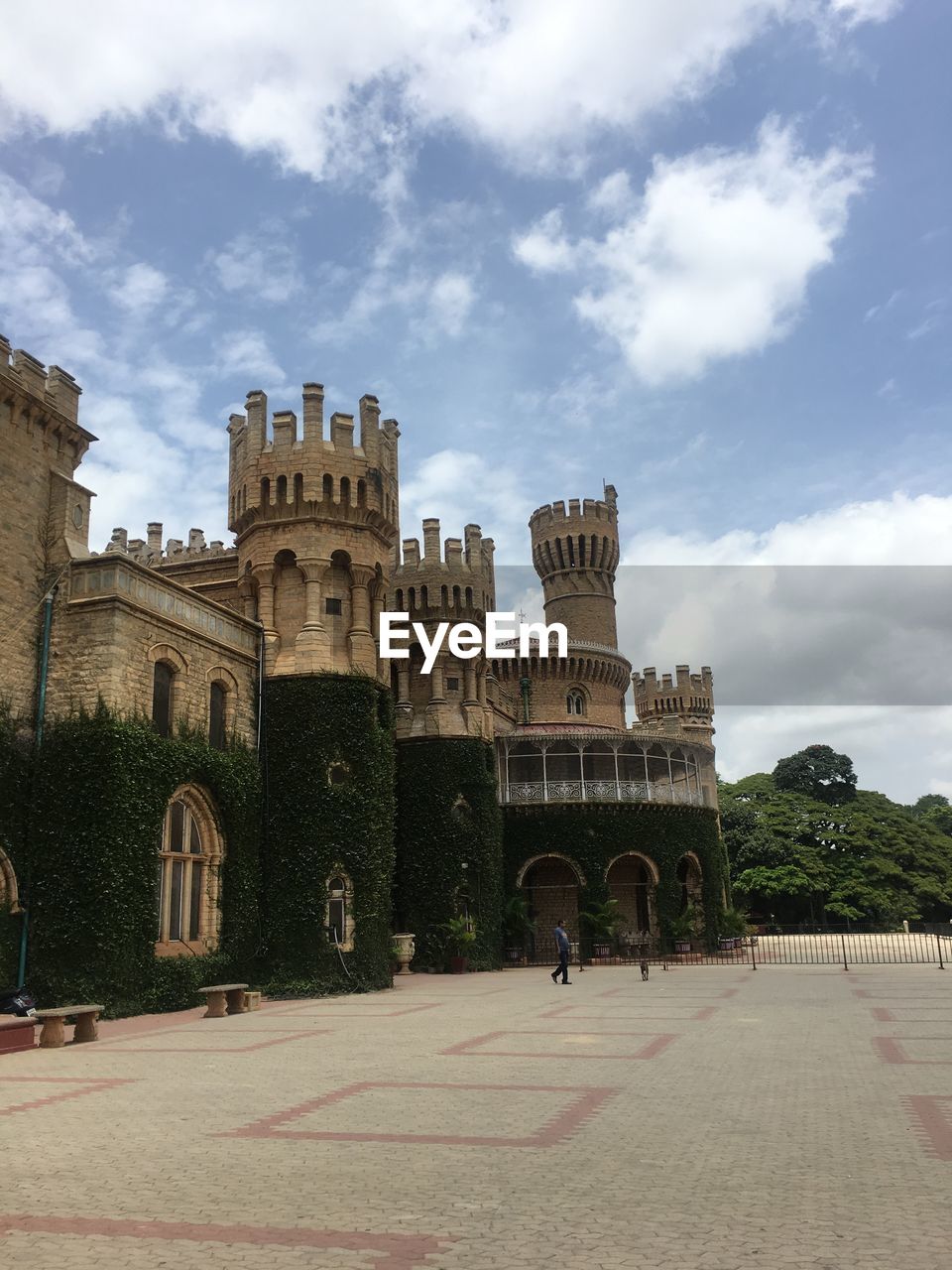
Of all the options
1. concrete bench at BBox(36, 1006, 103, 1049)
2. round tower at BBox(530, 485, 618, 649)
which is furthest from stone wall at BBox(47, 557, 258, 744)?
round tower at BBox(530, 485, 618, 649)

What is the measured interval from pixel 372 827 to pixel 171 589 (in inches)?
329

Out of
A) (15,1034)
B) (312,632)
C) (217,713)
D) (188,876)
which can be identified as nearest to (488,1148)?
(15,1034)

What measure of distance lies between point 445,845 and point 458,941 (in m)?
3.03

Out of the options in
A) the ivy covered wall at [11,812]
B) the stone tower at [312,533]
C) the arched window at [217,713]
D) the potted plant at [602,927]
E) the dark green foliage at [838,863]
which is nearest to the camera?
the ivy covered wall at [11,812]

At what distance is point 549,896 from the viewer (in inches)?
1652

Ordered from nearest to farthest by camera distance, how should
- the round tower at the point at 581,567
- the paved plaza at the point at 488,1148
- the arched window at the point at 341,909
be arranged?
the paved plaza at the point at 488,1148 < the arched window at the point at 341,909 < the round tower at the point at 581,567

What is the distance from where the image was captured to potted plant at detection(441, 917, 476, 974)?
3331cm

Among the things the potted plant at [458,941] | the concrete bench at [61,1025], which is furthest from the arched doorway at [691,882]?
the concrete bench at [61,1025]

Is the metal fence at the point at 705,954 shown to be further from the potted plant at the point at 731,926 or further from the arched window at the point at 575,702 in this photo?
the arched window at the point at 575,702

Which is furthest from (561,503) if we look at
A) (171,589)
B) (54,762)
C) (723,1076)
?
(723,1076)

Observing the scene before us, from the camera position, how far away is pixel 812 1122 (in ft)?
32.1

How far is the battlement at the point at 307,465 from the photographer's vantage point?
100ft

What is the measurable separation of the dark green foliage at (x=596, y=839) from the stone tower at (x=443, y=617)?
4.86 meters

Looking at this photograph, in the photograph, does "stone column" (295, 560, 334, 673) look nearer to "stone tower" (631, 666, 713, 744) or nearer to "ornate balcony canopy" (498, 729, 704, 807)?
"ornate balcony canopy" (498, 729, 704, 807)
